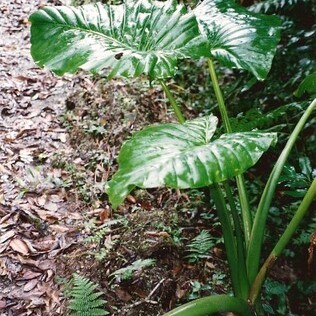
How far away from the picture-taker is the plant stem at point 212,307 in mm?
1261

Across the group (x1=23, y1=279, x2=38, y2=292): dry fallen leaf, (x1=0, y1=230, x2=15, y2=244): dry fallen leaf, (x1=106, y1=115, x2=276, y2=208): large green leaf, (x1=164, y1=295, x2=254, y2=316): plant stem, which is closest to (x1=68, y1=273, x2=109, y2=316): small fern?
(x1=23, y1=279, x2=38, y2=292): dry fallen leaf

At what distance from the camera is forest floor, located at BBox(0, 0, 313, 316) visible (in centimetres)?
185

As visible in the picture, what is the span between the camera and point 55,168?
2490 mm

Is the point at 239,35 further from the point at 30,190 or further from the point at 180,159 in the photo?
the point at 30,190

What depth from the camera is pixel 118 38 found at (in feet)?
5.54

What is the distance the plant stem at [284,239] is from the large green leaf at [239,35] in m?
0.48

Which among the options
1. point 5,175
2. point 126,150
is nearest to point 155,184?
point 126,150

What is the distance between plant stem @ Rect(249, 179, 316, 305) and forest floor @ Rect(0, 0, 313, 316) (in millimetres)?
318

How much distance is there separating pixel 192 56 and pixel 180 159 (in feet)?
1.74

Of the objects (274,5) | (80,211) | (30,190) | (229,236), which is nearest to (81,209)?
(80,211)

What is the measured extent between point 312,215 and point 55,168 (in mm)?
1433

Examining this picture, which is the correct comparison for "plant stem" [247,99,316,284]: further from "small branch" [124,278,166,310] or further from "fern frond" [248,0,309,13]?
"fern frond" [248,0,309,13]

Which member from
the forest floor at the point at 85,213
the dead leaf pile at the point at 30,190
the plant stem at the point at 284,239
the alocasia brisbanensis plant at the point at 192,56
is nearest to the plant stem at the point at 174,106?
the forest floor at the point at 85,213

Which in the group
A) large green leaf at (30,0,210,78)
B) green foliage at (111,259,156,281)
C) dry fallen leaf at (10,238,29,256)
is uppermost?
large green leaf at (30,0,210,78)
